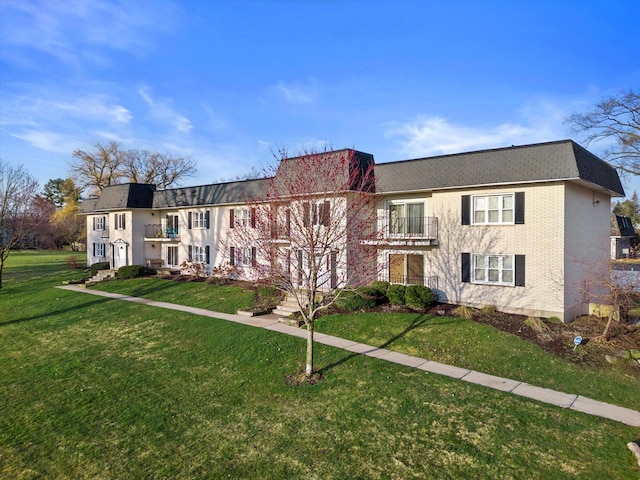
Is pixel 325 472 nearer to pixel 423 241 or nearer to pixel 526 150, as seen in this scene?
pixel 423 241

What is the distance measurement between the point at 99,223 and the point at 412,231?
30.3 m

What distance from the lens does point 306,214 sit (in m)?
10.7

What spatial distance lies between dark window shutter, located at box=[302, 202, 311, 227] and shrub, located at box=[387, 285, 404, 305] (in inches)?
310

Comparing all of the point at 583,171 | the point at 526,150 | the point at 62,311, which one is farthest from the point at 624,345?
the point at 62,311

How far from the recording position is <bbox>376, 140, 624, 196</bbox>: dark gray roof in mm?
14977

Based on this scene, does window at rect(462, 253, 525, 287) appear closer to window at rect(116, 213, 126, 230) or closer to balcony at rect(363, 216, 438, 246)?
balcony at rect(363, 216, 438, 246)

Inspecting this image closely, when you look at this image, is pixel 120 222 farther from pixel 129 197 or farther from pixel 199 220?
pixel 199 220

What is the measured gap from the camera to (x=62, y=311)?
20.3m

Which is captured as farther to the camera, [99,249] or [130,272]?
[99,249]

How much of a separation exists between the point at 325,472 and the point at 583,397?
661 centimetres

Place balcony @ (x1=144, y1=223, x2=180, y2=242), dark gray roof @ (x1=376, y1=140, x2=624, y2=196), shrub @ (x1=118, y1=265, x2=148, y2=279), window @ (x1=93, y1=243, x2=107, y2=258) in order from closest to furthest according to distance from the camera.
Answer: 1. dark gray roof @ (x1=376, y1=140, x2=624, y2=196)
2. shrub @ (x1=118, y1=265, x2=148, y2=279)
3. balcony @ (x1=144, y1=223, x2=180, y2=242)
4. window @ (x1=93, y1=243, x2=107, y2=258)

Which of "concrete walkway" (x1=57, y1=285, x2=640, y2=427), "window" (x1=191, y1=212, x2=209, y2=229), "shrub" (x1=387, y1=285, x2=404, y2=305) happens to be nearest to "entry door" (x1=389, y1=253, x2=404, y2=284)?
"shrub" (x1=387, y1=285, x2=404, y2=305)

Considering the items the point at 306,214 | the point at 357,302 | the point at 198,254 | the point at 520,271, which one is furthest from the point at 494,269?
the point at 198,254

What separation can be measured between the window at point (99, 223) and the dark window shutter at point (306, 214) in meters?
31.6
